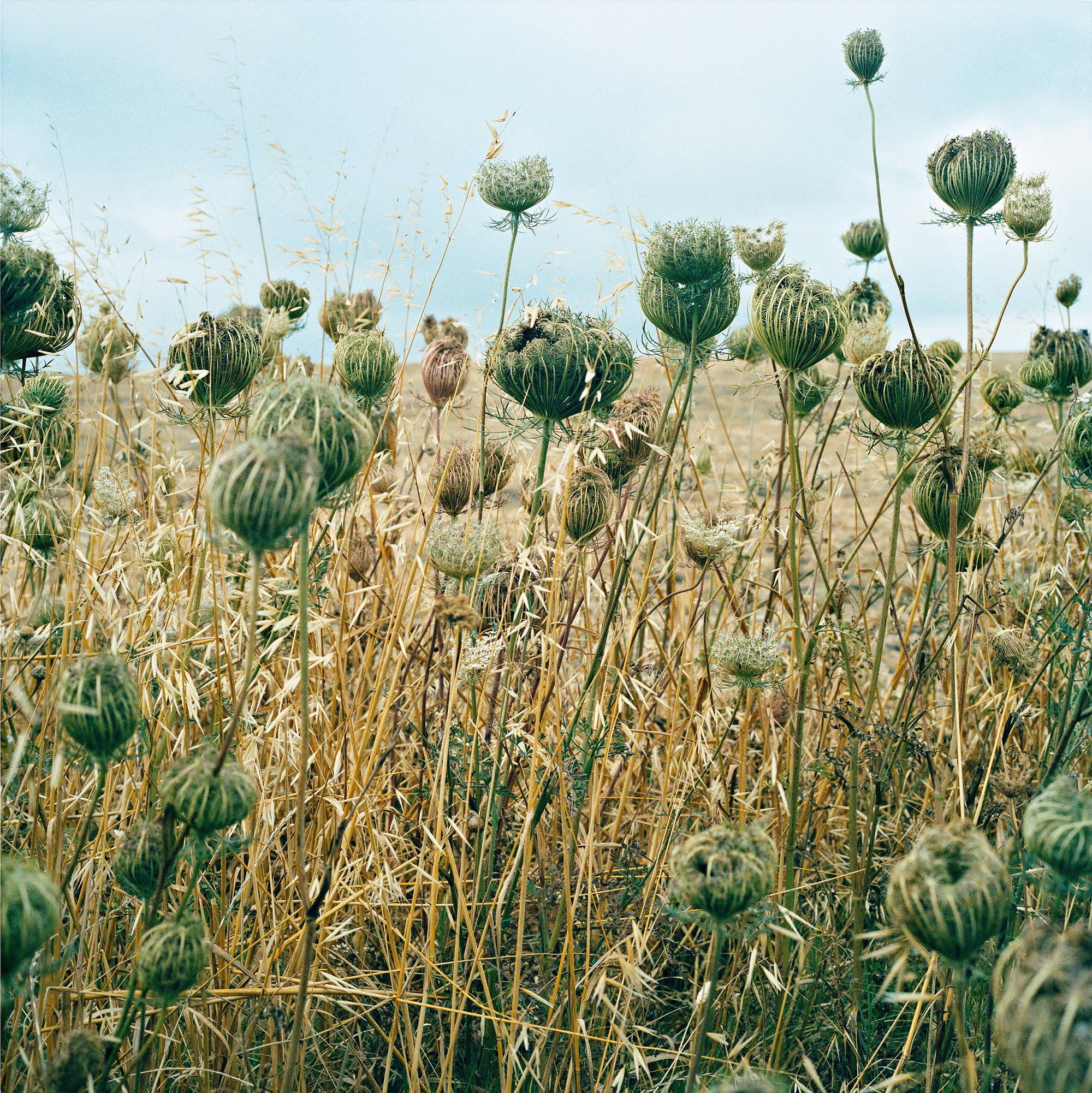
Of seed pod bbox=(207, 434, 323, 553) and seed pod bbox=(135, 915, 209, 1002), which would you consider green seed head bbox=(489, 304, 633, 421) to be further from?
seed pod bbox=(135, 915, 209, 1002)

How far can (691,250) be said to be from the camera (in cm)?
159

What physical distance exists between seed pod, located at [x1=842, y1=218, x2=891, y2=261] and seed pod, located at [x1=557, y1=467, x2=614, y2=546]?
5.85 ft

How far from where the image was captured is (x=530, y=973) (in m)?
1.86

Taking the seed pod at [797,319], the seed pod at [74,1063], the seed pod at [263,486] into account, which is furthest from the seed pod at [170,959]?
the seed pod at [797,319]

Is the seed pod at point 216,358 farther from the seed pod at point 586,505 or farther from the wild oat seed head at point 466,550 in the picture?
the seed pod at point 586,505

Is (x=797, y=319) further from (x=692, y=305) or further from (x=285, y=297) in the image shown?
(x=285, y=297)

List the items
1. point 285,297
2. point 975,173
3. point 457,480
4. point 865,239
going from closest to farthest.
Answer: point 975,173 → point 457,480 → point 285,297 → point 865,239

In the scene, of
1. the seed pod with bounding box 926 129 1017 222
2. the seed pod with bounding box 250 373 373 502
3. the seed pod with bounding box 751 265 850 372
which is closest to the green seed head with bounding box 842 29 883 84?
the seed pod with bounding box 926 129 1017 222

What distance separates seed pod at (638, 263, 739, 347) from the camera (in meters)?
1.66

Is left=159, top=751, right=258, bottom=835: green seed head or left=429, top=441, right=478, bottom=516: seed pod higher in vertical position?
left=429, top=441, right=478, bottom=516: seed pod

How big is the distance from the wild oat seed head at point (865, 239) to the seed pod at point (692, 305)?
1.56 meters

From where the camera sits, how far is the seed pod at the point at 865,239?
9.96 ft

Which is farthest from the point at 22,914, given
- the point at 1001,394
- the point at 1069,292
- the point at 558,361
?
the point at 1069,292

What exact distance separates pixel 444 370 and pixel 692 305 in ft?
2.63
